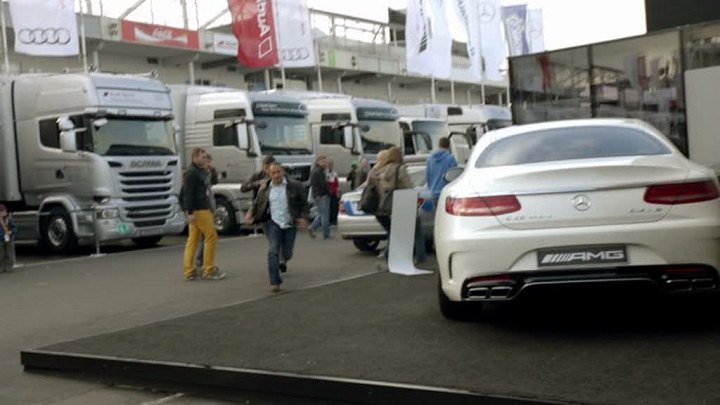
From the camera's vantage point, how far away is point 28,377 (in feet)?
23.8

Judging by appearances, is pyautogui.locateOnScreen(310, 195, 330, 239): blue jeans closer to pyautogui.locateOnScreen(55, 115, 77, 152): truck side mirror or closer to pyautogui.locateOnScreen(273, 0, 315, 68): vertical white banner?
pyautogui.locateOnScreen(55, 115, 77, 152): truck side mirror

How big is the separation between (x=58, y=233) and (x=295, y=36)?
1441cm

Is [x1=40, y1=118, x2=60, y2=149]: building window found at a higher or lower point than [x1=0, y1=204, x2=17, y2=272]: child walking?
higher

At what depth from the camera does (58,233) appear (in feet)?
60.2

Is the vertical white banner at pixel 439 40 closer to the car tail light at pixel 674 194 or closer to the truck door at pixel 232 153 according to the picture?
the truck door at pixel 232 153

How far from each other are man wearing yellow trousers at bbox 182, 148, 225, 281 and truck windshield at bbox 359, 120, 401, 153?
42.4ft

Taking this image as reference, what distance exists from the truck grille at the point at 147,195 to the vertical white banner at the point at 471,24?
19.9 meters

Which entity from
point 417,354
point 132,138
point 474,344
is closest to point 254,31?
point 132,138

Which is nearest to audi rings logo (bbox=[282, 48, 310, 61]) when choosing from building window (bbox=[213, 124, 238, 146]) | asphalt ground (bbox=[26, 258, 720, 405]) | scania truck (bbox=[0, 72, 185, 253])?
building window (bbox=[213, 124, 238, 146])

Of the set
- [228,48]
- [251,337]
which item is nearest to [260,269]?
[251,337]

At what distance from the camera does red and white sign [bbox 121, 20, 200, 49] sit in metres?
34.6

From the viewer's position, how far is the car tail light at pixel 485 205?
6.39 meters


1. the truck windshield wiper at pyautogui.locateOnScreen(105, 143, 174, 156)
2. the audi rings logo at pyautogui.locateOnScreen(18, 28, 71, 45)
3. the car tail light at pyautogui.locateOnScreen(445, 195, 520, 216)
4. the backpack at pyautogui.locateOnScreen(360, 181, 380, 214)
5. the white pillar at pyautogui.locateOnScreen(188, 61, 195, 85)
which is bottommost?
the backpack at pyautogui.locateOnScreen(360, 181, 380, 214)

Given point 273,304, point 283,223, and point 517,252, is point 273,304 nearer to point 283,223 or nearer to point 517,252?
point 283,223
